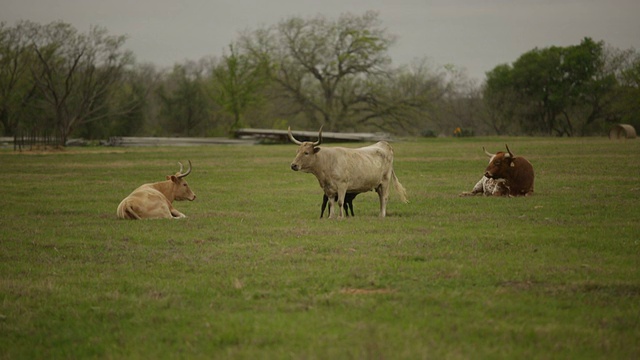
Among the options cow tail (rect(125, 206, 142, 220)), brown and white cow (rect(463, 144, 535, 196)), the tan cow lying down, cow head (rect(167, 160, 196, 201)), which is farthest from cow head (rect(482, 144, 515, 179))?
cow tail (rect(125, 206, 142, 220))

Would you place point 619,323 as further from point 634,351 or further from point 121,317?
point 121,317

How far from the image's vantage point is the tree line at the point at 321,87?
216 ft

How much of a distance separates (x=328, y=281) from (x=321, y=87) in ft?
217

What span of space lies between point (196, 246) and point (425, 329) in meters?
5.21

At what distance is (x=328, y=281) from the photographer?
8.23 meters

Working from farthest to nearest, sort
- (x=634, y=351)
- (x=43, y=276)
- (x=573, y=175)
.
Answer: (x=573, y=175), (x=43, y=276), (x=634, y=351)

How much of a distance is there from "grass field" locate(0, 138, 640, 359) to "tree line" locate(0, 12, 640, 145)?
52839mm

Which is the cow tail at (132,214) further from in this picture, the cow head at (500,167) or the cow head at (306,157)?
the cow head at (500,167)

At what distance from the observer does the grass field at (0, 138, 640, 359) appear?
244 inches

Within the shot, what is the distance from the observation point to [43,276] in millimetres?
9070

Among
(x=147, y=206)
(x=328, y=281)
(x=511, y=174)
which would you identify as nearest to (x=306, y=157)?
(x=147, y=206)

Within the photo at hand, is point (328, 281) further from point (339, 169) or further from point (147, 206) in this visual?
point (147, 206)

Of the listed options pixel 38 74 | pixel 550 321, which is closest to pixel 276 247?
pixel 550 321

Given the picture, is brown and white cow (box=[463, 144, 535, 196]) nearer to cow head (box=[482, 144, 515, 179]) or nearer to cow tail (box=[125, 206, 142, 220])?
cow head (box=[482, 144, 515, 179])
